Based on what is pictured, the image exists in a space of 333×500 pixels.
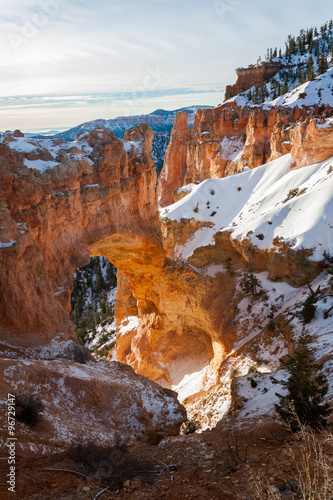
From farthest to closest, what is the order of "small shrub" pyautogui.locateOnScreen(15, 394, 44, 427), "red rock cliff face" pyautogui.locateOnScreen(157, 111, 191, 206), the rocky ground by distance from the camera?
1. "red rock cliff face" pyautogui.locateOnScreen(157, 111, 191, 206)
2. "small shrub" pyautogui.locateOnScreen(15, 394, 44, 427)
3. the rocky ground

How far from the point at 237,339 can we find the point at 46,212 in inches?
578

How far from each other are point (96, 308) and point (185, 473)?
60.2m

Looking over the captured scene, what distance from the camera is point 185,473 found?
792 centimetres

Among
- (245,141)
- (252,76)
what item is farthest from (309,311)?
(252,76)

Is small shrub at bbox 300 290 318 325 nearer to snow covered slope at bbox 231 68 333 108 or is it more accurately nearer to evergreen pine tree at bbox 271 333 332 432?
evergreen pine tree at bbox 271 333 332 432

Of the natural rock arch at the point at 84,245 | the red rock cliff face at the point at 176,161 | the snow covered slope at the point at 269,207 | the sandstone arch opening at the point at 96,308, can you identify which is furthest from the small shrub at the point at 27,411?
the red rock cliff face at the point at 176,161

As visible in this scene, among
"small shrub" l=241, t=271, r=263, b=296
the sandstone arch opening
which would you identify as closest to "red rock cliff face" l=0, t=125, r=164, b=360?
"small shrub" l=241, t=271, r=263, b=296

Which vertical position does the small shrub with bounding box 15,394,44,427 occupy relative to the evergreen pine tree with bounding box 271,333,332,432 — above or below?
below

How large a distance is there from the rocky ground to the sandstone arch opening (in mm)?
29700

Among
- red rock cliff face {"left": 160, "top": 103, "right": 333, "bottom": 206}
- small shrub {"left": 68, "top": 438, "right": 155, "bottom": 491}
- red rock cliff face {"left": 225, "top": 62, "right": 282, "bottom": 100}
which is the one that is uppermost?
red rock cliff face {"left": 225, "top": 62, "right": 282, "bottom": 100}

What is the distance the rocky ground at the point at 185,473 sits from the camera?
6324 millimetres

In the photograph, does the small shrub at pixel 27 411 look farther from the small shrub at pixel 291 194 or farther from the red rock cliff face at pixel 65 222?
the small shrub at pixel 291 194

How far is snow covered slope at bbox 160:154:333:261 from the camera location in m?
24.8

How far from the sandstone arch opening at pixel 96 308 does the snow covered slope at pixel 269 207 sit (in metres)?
17.7
